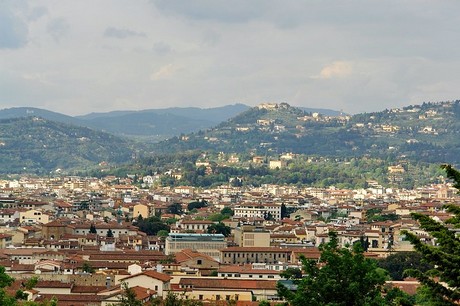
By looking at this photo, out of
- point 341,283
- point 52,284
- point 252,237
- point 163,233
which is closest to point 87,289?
point 52,284

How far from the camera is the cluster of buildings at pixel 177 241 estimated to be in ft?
126

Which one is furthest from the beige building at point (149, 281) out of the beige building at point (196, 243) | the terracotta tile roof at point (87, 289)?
the beige building at point (196, 243)

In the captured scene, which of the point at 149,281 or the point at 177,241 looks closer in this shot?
the point at 149,281

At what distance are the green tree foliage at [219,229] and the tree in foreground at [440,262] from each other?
58914mm

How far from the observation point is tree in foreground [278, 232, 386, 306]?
14930 mm

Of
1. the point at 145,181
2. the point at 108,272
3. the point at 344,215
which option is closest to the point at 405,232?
the point at 108,272

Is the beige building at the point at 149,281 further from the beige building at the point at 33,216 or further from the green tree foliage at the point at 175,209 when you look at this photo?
the green tree foliage at the point at 175,209

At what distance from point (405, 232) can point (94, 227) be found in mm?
59059

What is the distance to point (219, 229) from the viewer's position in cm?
7156

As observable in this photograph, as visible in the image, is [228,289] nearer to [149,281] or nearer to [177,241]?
[149,281]

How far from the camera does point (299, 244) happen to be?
208ft

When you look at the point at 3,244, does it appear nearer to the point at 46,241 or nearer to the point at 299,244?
the point at 46,241

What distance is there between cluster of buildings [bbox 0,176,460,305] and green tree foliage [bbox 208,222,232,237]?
0.44 m

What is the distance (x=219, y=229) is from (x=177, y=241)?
36.7 ft
